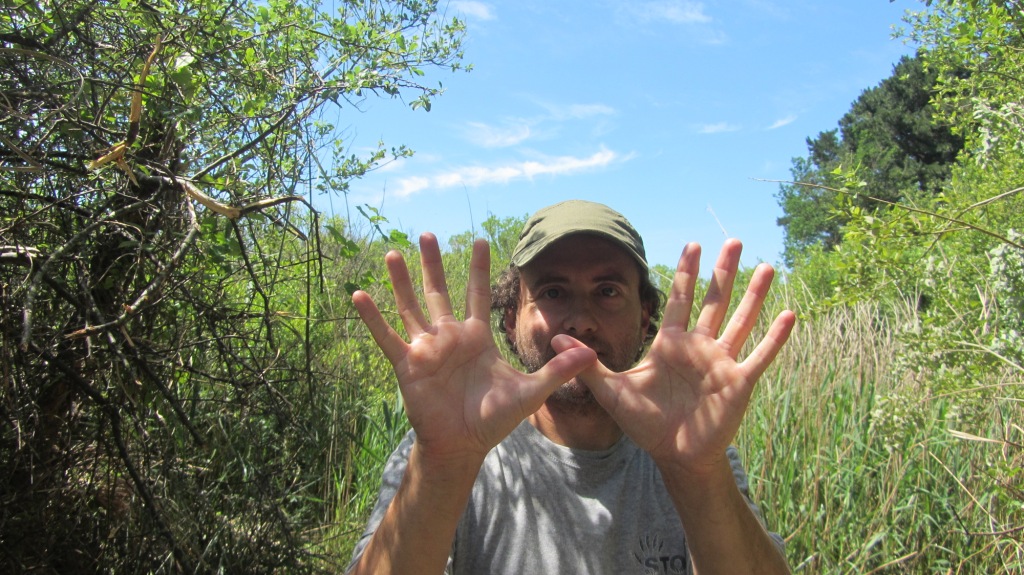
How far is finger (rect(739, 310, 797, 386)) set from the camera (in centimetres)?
146

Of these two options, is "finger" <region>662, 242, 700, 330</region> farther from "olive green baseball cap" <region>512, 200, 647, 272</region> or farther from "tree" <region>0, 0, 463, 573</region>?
"tree" <region>0, 0, 463, 573</region>

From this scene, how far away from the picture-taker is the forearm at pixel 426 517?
→ 137 centimetres

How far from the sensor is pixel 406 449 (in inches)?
66.5

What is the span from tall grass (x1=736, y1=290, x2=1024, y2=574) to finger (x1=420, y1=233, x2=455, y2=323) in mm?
2386

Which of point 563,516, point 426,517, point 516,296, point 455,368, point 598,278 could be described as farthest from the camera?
point 516,296

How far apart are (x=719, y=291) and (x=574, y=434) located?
589mm

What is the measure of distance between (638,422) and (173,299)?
147 cm

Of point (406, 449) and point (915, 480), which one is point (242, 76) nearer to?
point (406, 449)

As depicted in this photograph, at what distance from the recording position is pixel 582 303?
6.36 feet

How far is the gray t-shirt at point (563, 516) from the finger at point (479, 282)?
403mm

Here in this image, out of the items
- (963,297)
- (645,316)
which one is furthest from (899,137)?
(645,316)

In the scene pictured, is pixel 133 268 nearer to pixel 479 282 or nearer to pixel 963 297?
pixel 479 282

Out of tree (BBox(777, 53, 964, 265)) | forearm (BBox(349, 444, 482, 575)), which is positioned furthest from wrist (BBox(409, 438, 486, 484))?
tree (BBox(777, 53, 964, 265))

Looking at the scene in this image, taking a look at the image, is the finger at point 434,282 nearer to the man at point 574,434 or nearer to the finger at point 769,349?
the man at point 574,434
